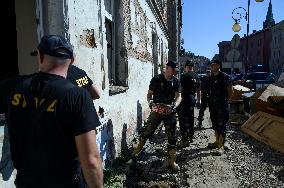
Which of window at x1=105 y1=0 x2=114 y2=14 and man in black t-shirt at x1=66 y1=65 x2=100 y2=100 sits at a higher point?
window at x1=105 y1=0 x2=114 y2=14

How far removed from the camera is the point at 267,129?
777 centimetres

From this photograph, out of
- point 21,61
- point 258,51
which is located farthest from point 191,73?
point 258,51

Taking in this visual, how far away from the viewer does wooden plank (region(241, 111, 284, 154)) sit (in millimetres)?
7090

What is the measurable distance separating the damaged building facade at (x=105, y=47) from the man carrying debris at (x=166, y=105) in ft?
2.04

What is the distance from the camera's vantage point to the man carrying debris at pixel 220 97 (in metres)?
7.18

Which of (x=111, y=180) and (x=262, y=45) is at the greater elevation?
(x=262, y=45)

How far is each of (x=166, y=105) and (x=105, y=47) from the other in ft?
5.03

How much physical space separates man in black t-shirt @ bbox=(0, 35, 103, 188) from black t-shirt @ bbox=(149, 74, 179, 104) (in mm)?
4077

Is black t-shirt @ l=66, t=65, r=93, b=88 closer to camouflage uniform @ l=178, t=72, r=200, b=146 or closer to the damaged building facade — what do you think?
the damaged building facade

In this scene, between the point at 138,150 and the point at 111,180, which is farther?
the point at 138,150

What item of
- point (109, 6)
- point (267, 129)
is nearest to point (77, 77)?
point (109, 6)

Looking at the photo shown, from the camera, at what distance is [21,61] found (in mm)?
4203

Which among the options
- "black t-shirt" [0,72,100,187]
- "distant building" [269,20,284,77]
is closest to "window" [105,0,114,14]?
"black t-shirt" [0,72,100,187]

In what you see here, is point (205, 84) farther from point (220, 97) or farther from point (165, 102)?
point (165, 102)
